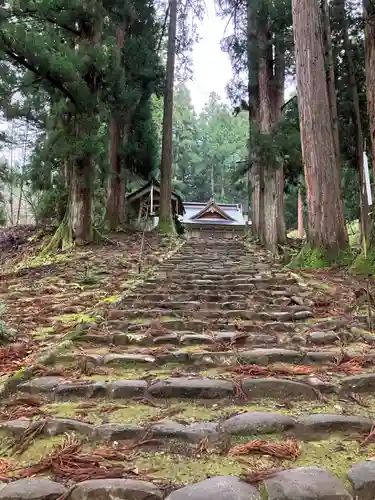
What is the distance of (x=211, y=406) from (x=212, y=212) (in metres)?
31.4

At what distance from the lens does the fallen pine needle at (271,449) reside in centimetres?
192

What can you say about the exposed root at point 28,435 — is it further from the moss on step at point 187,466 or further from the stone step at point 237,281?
the stone step at point 237,281

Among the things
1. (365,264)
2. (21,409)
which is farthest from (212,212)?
(21,409)

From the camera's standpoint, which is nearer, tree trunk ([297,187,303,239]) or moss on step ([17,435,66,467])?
moss on step ([17,435,66,467])

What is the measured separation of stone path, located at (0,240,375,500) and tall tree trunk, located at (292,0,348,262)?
139 inches

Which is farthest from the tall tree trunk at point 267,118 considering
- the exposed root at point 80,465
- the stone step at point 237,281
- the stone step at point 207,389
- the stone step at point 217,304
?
the exposed root at point 80,465

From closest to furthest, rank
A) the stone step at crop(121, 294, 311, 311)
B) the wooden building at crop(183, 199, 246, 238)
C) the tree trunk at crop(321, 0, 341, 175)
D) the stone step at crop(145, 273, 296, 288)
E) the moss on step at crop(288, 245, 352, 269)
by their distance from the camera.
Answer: the stone step at crop(121, 294, 311, 311) → the stone step at crop(145, 273, 296, 288) → the moss on step at crop(288, 245, 352, 269) → the tree trunk at crop(321, 0, 341, 175) → the wooden building at crop(183, 199, 246, 238)

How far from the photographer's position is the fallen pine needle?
1.92 meters

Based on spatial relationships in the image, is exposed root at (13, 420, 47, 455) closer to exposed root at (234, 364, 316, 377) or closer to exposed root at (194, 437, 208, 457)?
exposed root at (194, 437, 208, 457)

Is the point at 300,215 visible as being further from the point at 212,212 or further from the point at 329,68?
the point at 329,68

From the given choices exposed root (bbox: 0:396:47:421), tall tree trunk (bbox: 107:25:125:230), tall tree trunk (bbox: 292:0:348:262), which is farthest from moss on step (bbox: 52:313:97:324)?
tall tree trunk (bbox: 107:25:125:230)

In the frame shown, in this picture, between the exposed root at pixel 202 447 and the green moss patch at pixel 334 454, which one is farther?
the exposed root at pixel 202 447

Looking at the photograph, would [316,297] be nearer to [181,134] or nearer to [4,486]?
[4,486]

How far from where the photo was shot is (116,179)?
54.6ft
